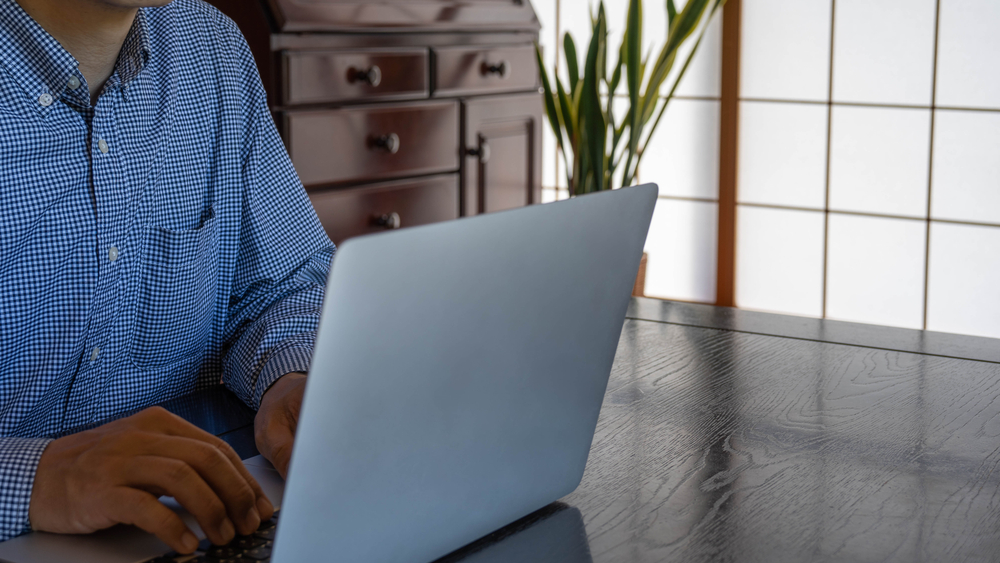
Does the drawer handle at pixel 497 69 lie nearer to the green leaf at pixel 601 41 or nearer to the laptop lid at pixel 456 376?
the green leaf at pixel 601 41

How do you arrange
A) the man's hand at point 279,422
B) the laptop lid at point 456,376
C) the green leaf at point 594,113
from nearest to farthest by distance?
the laptop lid at point 456,376 → the man's hand at point 279,422 → the green leaf at point 594,113

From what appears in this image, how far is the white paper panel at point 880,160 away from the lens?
3061 millimetres

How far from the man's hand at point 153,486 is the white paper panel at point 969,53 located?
2.92m

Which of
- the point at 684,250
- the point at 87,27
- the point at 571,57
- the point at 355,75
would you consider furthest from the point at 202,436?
the point at 684,250

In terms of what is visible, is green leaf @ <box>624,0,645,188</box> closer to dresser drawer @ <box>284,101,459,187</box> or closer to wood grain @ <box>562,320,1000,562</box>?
dresser drawer @ <box>284,101,459,187</box>

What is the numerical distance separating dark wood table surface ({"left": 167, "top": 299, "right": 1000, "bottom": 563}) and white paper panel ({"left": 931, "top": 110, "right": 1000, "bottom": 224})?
7.21ft

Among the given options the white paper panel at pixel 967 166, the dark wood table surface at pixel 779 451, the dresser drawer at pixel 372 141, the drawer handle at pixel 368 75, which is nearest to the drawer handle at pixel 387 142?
the dresser drawer at pixel 372 141

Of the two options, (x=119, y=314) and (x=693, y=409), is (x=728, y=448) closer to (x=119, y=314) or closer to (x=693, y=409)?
(x=693, y=409)

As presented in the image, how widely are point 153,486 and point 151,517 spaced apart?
3 cm

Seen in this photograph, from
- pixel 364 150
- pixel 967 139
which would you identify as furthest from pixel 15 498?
pixel 967 139

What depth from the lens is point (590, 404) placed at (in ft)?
2.05

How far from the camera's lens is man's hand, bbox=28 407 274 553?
Result: 1.83ft

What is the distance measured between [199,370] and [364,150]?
3.86ft

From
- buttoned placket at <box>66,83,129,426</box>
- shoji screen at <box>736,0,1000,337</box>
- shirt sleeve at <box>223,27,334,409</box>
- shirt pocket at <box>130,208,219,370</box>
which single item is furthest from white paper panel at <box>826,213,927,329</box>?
buttoned placket at <box>66,83,129,426</box>
